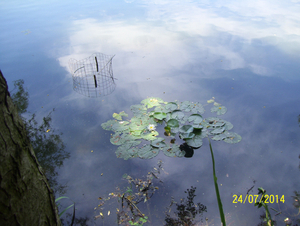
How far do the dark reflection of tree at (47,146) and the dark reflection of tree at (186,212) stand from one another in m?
1.01

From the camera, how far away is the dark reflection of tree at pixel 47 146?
6.84 ft

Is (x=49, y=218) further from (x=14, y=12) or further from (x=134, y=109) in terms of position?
(x=14, y=12)

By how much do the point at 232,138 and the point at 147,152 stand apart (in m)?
0.99

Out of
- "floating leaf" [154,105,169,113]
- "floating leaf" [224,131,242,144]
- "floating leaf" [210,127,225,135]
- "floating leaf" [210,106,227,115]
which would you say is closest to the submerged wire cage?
"floating leaf" [154,105,169,113]

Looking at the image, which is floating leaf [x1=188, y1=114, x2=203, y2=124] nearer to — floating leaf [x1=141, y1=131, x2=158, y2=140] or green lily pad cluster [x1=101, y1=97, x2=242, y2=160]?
green lily pad cluster [x1=101, y1=97, x2=242, y2=160]

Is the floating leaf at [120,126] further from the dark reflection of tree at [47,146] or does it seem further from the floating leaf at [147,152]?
the dark reflection of tree at [47,146]

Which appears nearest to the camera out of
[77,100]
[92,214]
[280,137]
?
[92,214]

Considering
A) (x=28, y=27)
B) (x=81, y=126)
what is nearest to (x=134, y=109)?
(x=81, y=126)

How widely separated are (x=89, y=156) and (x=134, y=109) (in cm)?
87

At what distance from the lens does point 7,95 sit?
62cm

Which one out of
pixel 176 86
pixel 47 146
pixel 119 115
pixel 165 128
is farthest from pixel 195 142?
pixel 47 146

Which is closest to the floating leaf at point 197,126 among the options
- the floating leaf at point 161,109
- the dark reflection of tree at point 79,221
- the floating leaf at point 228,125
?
the floating leaf at point 228,125

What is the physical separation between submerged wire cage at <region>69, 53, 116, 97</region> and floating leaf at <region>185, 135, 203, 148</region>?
5.10 ft

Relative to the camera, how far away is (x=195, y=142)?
232 centimetres
